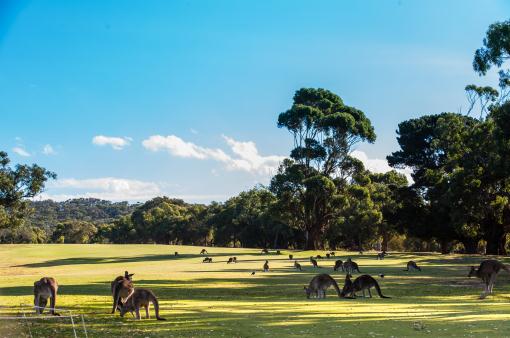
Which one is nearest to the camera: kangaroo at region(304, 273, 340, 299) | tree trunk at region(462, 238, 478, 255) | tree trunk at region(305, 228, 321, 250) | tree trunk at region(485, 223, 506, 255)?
kangaroo at region(304, 273, 340, 299)

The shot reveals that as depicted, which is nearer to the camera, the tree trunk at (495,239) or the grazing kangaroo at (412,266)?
the grazing kangaroo at (412,266)

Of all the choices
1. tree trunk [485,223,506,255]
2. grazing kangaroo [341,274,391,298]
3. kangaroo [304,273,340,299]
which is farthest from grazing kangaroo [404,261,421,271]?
tree trunk [485,223,506,255]

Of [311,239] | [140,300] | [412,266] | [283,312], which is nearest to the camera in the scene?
[140,300]

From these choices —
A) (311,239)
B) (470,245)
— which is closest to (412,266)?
(311,239)

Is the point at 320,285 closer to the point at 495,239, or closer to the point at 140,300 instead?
the point at 140,300

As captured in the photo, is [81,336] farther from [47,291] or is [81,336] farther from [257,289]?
[257,289]

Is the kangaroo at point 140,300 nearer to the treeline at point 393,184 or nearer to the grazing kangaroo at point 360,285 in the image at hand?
the grazing kangaroo at point 360,285

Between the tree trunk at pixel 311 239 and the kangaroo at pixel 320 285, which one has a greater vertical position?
the tree trunk at pixel 311 239

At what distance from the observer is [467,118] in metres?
75.1

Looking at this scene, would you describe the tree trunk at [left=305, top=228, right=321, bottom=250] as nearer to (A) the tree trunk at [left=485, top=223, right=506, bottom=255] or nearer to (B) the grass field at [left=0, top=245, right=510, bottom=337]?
(A) the tree trunk at [left=485, top=223, right=506, bottom=255]

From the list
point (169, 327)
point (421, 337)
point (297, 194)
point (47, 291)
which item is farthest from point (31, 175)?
point (421, 337)

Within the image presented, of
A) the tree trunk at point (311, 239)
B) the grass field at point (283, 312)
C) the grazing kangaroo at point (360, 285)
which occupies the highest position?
the tree trunk at point (311, 239)

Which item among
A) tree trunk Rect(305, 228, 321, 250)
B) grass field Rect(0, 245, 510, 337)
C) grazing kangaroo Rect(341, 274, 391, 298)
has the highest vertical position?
tree trunk Rect(305, 228, 321, 250)

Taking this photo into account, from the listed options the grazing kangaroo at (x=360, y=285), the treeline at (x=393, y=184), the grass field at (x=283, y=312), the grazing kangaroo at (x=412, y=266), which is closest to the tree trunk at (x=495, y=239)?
the treeline at (x=393, y=184)
